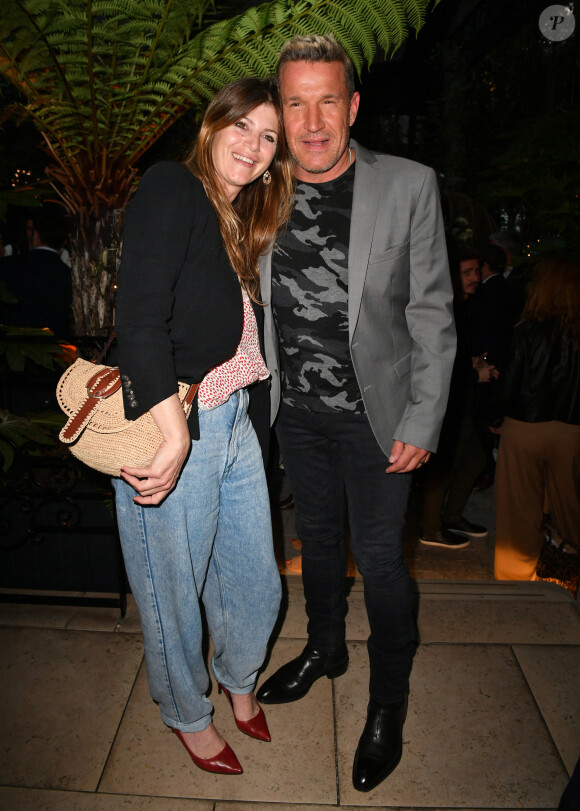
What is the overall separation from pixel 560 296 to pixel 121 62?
2.75 meters

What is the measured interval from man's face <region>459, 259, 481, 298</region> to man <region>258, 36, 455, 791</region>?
7.53 ft

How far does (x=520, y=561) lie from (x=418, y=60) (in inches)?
520

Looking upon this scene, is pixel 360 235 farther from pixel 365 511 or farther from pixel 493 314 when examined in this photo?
pixel 493 314

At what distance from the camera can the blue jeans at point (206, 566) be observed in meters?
1.88

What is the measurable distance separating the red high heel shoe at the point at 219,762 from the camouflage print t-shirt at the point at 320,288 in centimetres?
125

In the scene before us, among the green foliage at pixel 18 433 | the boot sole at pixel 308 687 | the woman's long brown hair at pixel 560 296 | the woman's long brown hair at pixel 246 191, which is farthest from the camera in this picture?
the woman's long brown hair at pixel 560 296

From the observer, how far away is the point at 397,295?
209 centimetres

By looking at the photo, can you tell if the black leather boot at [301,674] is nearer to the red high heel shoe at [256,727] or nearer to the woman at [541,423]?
the red high heel shoe at [256,727]

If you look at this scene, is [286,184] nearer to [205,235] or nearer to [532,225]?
[205,235]

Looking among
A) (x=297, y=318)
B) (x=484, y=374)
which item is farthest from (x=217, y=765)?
(x=484, y=374)

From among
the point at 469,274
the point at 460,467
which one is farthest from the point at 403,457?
the point at 460,467

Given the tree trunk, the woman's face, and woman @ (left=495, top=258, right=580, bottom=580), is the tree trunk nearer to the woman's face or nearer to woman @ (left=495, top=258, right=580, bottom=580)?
the woman's face

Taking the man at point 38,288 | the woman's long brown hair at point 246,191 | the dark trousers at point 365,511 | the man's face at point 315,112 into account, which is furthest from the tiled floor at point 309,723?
the man at point 38,288

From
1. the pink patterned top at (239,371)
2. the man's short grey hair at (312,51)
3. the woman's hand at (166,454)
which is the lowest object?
the woman's hand at (166,454)
